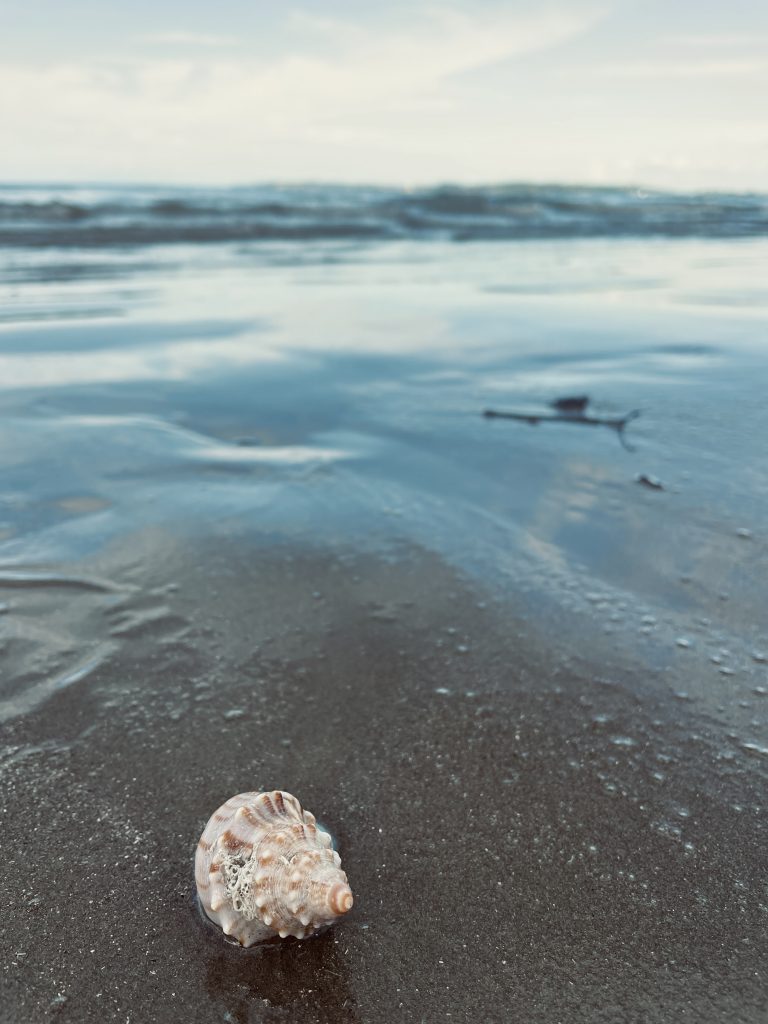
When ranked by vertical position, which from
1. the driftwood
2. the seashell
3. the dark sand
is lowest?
the dark sand

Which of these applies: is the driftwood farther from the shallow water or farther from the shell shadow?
the shell shadow

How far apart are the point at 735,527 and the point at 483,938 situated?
2.20m

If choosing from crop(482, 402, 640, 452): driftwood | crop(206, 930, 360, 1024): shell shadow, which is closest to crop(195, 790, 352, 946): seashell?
crop(206, 930, 360, 1024): shell shadow

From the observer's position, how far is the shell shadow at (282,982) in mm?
1352

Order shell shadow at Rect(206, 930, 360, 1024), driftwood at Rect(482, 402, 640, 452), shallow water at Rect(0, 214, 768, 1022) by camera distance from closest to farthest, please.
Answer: shell shadow at Rect(206, 930, 360, 1024) → shallow water at Rect(0, 214, 768, 1022) → driftwood at Rect(482, 402, 640, 452)

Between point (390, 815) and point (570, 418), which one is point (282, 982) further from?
point (570, 418)

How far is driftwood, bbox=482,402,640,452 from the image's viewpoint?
432cm

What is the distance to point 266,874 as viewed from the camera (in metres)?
1.36

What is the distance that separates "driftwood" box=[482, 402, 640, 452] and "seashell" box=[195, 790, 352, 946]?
10.9ft

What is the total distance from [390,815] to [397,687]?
0.49 m

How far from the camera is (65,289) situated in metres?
9.04

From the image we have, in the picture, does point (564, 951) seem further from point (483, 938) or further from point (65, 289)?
point (65, 289)

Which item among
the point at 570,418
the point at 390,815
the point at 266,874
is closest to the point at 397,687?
the point at 390,815

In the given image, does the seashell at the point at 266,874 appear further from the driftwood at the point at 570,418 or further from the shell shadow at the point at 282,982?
the driftwood at the point at 570,418
